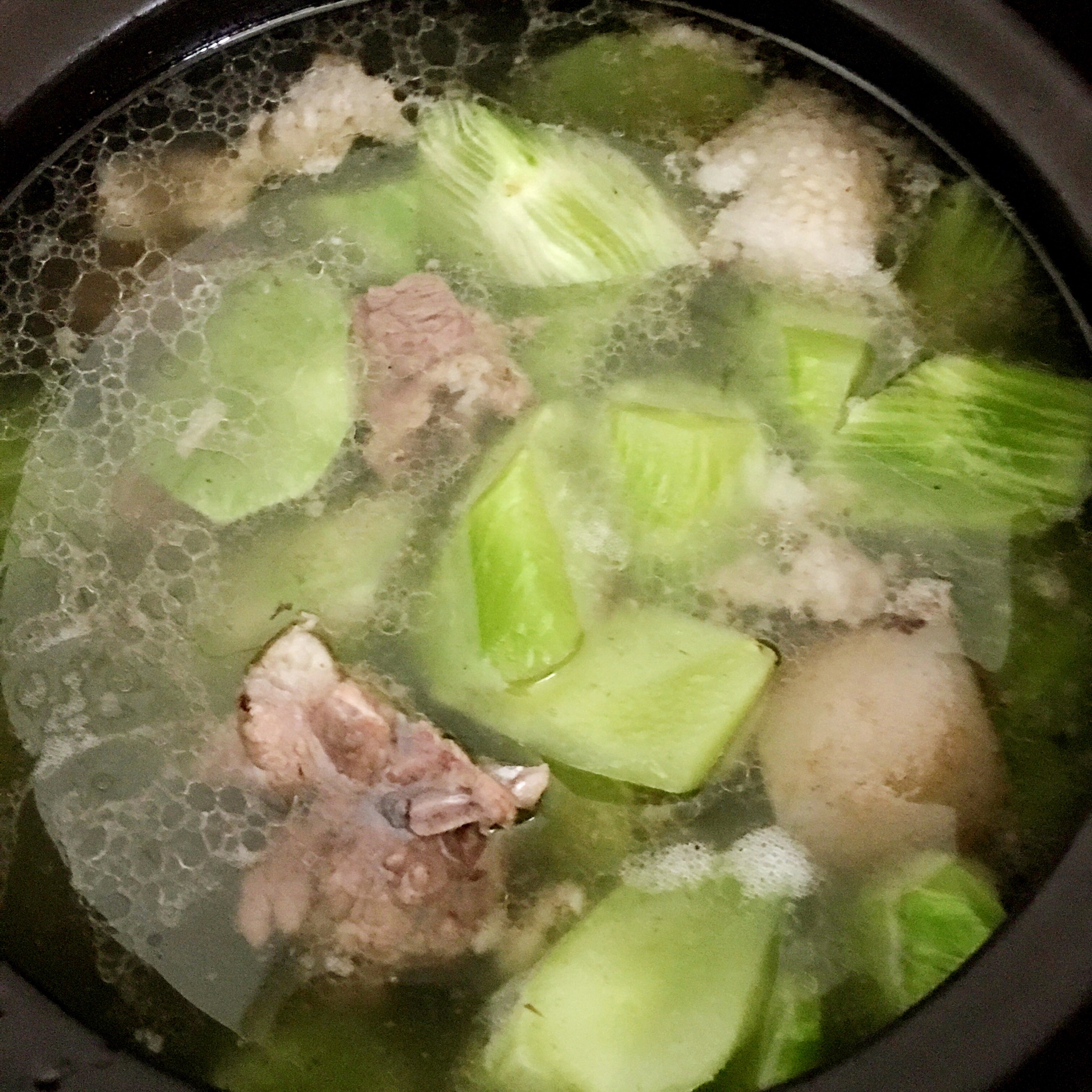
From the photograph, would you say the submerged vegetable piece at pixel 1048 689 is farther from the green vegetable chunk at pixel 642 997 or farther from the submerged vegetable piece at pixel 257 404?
the submerged vegetable piece at pixel 257 404

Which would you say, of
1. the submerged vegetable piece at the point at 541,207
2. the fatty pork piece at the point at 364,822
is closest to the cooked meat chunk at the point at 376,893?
the fatty pork piece at the point at 364,822

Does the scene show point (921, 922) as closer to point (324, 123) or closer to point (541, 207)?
point (541, 207)

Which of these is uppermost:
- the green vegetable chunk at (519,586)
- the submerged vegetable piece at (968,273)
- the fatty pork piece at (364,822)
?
the submerged vegetable piece at (968,273)

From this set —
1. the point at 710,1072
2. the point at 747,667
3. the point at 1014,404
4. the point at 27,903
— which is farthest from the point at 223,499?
the point at 1014,404

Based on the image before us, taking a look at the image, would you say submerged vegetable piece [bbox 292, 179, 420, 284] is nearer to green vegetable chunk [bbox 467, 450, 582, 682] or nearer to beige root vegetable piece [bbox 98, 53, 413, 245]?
beige root vegetable piece [bbox 98, 53, 413, 245]

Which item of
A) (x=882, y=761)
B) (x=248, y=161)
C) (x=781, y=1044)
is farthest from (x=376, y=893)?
(x=248, y=161)
